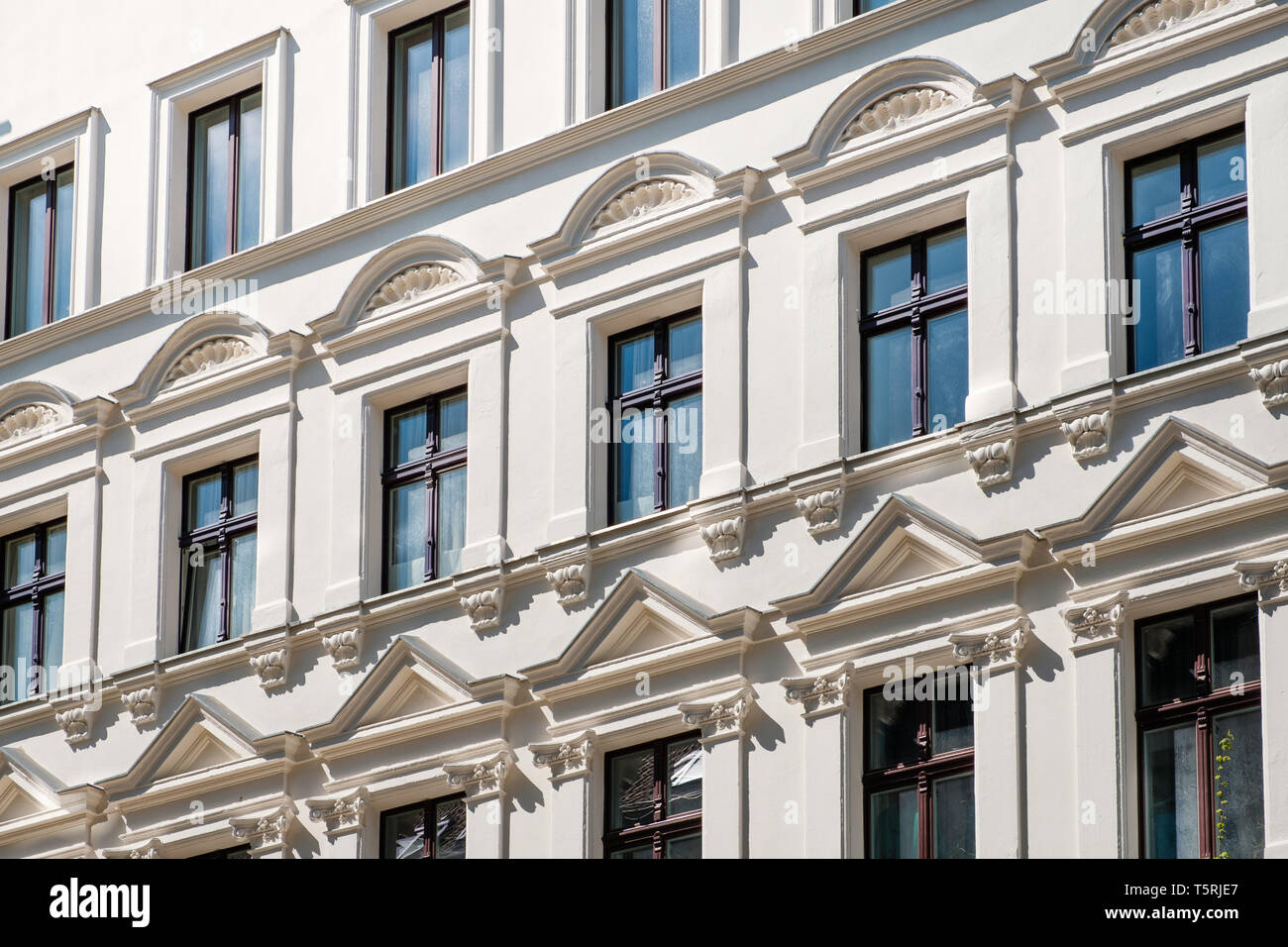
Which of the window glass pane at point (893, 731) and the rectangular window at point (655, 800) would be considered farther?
the rectangular window at point (655, 800)

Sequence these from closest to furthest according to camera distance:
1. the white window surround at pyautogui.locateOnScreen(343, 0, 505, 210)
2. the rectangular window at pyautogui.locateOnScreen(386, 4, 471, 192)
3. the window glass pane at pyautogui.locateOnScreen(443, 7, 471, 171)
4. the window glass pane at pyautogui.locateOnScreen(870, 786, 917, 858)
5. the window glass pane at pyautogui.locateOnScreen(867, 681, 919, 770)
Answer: the window glass pane at pyautogui.locateOnScreen(870, 786, 917, 858) → the window glass pane at pyautogui.locateOnScreen(867, 681, 919, 770) → the white window surround at pyautogui.locateOnScreen(343, 0, 505, 210) → the window glass pane at pyautogui.locateOnScreen(443, 7, 471, 171) → the rectangular window at pyautogui.locateOnScreen(386, 4, 471, 192)

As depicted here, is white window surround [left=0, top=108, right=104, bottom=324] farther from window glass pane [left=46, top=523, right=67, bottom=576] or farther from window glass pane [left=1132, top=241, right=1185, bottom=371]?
window glass pane [left=1132, top=241, right=1185, bottom=371]

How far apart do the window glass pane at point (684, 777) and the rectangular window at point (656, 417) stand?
195 cm

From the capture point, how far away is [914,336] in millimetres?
25906

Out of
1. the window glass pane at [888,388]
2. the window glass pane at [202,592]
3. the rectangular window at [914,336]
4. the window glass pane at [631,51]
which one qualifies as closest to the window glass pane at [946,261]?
the rectangular window at [914,336]

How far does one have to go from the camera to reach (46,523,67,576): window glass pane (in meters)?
30.9

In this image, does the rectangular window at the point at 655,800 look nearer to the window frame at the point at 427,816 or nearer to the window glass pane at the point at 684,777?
the window glass pane at the point at 684,777

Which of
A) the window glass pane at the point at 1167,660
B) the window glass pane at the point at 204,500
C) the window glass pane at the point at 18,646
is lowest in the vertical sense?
the window glass pane at the point at 1167,660

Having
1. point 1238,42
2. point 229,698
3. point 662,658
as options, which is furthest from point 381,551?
point 1238,42

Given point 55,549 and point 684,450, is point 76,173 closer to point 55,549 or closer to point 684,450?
point 55,549

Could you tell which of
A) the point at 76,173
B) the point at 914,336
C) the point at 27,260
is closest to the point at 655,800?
the point at 914,336

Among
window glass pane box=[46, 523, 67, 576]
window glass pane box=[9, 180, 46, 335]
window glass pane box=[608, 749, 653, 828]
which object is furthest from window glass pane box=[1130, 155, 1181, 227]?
window glass pane box=[9, 180, 46, 335]

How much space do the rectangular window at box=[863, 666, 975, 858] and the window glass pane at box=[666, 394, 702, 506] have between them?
2.52m

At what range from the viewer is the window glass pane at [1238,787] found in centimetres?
2281
